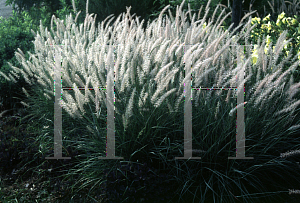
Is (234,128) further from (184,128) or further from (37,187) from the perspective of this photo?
(37,187)

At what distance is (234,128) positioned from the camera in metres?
2.52

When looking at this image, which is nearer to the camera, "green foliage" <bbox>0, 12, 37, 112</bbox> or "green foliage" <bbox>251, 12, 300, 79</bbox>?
"green foliage" <bbox>251, 12, 300, 79</bbox>

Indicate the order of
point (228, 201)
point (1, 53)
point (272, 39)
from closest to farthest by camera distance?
point (228, 201) → point (272, 39) → point (1, 53)

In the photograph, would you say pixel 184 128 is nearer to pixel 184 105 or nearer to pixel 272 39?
pixel 184 105

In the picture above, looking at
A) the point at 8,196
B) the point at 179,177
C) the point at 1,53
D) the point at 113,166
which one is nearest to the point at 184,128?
the point at 179,177

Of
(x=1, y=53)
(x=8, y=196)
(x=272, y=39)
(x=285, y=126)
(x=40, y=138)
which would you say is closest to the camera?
(x=8, y=196)

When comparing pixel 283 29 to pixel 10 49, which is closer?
pixel 283 29

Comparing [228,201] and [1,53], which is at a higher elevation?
[1,53]

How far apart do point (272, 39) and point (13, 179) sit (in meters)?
3.25

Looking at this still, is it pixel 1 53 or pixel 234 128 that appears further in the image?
pixel 1 53

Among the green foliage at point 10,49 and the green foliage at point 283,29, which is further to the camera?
the green foliage at point 10,49

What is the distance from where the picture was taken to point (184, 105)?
8.12ft

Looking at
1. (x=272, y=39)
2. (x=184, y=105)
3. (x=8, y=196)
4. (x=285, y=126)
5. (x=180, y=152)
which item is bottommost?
(x=8, y=196)

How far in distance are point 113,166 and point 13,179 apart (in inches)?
41.4
